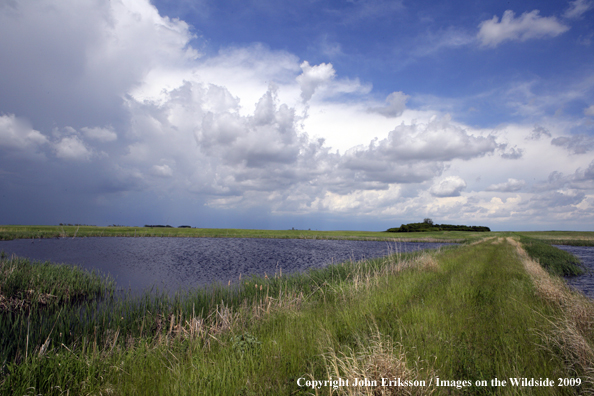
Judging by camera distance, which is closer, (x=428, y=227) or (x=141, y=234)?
(x=141, y=234)

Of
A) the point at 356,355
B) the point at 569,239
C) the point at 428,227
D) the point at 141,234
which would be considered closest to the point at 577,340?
the point at 356,355

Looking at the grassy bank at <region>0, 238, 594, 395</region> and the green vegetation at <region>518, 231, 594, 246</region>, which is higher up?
the grassy bank at <region>0, 238, 594, 395</region>

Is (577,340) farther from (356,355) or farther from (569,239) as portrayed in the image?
(569,239)

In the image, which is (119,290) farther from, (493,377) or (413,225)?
(413,225)

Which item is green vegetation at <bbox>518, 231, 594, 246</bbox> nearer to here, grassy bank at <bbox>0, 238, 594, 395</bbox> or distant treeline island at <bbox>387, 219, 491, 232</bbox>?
distant treeline island at <bbox>387, 219, 491, 232</bbox>

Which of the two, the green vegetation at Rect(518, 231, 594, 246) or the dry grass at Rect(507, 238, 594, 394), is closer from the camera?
the dry grass at Rect(507, 238, 594, 394)

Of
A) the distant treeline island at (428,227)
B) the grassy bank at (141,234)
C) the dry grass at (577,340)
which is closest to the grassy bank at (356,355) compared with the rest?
the dry grass at (577,340)

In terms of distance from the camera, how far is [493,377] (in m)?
4.40

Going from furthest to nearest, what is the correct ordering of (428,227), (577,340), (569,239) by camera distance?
(428,227), (569,239), (577,340)

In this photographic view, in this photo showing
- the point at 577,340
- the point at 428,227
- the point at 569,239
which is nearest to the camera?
the point at 577,340

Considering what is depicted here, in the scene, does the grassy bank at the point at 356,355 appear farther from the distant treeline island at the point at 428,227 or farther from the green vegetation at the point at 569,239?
the distant treeline island at the point at 428,227

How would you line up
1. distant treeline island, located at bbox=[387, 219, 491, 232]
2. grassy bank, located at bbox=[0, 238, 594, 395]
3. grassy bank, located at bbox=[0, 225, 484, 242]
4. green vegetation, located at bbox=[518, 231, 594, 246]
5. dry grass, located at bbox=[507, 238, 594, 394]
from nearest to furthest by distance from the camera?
grassy bank, located at bbox=[0, 238, 594, 395] → dry grass, located at bbox=[507, 238, 594, 394] → grassy bank, located at bbox=[0, 225, 484, 242] → green vegetation, located at bbox=[518, 231, 594, 246] → distant treeline island, located at bbox=[387, 219, 491, 232]

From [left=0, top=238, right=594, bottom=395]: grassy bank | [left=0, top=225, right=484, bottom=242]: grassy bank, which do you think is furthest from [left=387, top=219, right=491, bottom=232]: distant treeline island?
[left=0, top=238, right=594, bottom=395]: grassy bank

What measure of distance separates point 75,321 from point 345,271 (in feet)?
40.2
